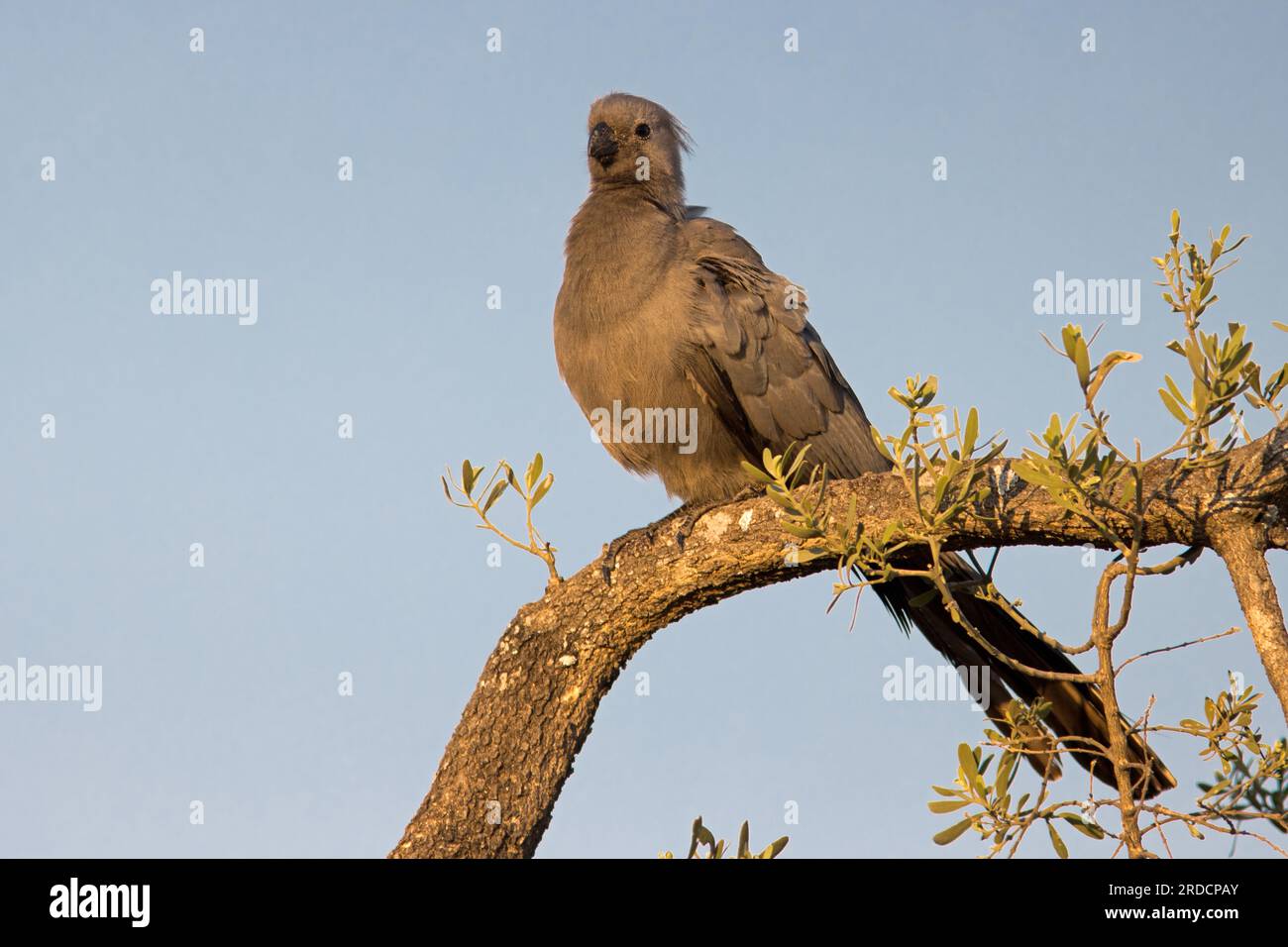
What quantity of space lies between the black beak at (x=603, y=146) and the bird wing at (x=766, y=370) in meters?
0.96

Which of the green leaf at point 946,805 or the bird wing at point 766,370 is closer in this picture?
the green leaf at point 946,805

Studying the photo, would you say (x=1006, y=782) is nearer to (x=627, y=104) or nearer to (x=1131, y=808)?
(x=1131, y=808)

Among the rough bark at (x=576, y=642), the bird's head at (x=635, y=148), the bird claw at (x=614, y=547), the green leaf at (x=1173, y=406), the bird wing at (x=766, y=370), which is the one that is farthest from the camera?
the bird's head at (x=635, y=148)

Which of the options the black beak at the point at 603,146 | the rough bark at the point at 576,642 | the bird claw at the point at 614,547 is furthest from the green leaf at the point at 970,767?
the black beak at the point at 603,146

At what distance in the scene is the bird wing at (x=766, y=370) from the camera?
4656 mm

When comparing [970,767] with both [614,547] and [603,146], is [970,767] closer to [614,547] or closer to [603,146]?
[614,547]

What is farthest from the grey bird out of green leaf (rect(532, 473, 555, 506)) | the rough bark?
green leaf (rect(532, 473, 555, 506))

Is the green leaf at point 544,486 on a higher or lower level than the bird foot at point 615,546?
higher

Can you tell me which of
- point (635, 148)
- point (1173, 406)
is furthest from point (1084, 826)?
point (635, 148)

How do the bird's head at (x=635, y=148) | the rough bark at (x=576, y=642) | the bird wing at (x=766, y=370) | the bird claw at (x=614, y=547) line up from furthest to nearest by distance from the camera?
the bird's head at (x=635, y=148)
the bird wing at (x=766, y=370)
the bird claw at (x=614, y=547)
the rough bark at (x=576, y=642)

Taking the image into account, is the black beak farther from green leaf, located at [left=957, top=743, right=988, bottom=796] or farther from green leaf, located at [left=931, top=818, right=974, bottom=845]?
green leaf, located at [left=931, top=818, right=974, bottom=845]

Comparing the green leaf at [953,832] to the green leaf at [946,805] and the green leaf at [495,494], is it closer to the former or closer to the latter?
the green leaf at [946,805]

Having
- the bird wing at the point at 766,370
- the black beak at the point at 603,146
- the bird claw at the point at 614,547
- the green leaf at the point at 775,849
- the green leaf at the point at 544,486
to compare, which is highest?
A: the black beak at the point at 603,146

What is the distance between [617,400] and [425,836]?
1.89 m
